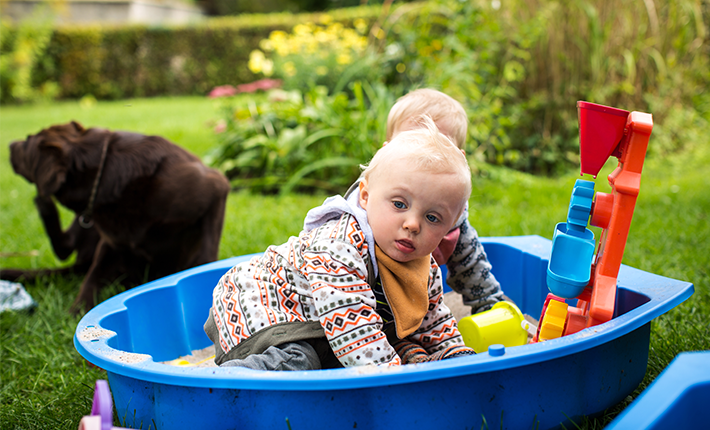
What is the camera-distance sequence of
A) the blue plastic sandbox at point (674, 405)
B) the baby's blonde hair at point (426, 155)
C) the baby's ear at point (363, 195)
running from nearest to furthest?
1. the blue plastic sandbox at point (674, 405)
2. the baby's blonde hair at point (426, 155)
3. the baby's ear at point (363, 195)

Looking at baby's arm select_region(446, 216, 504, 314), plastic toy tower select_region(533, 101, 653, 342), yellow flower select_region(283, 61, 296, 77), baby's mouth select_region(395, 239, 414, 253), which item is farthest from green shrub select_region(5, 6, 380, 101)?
baby's mouth select_region(395, 239, 414, 253)

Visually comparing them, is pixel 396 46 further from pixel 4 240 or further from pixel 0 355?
pixel 0 355

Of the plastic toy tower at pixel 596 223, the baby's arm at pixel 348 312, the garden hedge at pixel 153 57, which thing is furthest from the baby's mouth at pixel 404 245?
the garden hedge at pixel 153 57

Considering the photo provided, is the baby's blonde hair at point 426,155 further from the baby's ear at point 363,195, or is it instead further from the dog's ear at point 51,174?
the dog's ear at point 51,174

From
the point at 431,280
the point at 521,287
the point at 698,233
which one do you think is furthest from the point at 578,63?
the point at 431,280

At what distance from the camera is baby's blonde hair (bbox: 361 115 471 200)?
129 cm

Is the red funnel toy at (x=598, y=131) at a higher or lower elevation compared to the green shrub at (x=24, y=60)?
higher

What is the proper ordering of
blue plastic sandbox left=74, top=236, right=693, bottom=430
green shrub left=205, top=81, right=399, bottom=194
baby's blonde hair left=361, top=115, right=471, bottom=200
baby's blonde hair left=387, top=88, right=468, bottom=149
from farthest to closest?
green shrub left=205, top=81, right=399, bottom=194 < baby's blonde hair left=387, top=88, right=468, bottom=149 < baby's blonde hair left=361, top=115, right=471, bottom=200 < blue plastic sandbox left=74, top=236, right=693, bottom=430

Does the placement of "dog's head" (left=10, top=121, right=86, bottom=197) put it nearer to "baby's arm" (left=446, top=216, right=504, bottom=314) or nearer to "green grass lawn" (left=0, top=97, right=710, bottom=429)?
"green grass lawn" (left=0, top=97, right=710, bottom=429)

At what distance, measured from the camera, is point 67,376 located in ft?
5.54

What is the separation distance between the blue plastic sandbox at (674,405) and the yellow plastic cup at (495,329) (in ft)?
2.38

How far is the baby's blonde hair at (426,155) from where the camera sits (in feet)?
4.23

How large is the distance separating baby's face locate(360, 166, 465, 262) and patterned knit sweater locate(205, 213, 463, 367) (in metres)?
0.08

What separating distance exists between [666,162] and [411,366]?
4.42 meters
